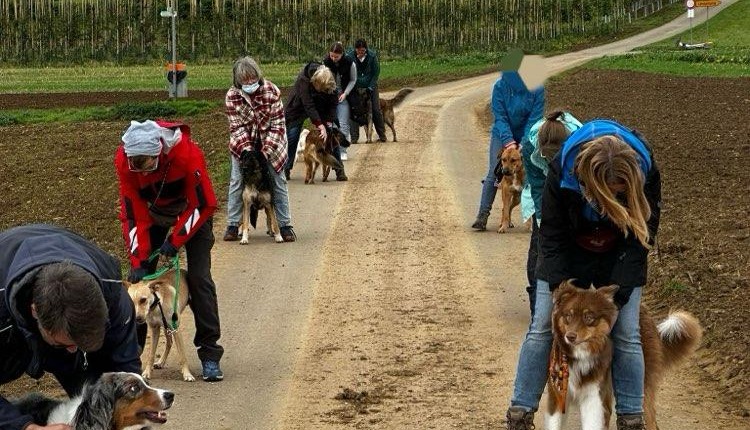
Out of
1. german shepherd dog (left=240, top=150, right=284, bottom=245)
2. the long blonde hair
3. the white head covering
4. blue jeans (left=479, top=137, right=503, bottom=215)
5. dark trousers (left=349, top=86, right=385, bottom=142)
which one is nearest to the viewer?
the long blonde hair

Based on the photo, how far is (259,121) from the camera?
13.7 m

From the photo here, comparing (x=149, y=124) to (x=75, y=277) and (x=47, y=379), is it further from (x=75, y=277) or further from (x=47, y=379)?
(x=75, y=277)

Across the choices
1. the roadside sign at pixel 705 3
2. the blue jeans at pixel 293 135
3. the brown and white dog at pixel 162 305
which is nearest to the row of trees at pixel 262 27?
the roadside sign at pixel 705 3

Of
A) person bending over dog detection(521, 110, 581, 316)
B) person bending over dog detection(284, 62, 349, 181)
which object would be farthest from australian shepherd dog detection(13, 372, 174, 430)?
person bending over dog detection(284, 62, 349, 181)

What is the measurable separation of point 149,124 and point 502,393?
3.06 m

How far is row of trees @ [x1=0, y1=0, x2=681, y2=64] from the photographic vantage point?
51844 mm

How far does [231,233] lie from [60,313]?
968cm

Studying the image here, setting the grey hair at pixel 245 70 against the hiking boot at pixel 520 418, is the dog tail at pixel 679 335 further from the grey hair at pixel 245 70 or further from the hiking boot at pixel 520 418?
the grey hair at pixel 245 70

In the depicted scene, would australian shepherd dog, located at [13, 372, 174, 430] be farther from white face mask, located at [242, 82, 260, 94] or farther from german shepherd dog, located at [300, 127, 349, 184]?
german shepherd dog, located at [300, 127, 349, 184]

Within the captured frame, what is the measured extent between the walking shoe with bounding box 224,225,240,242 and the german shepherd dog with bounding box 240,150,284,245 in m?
0.14

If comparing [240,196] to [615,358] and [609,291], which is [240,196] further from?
[609,291]

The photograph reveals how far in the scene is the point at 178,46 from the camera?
53344 mm

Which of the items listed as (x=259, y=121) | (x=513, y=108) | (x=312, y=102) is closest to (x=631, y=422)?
(x=513, y=108)

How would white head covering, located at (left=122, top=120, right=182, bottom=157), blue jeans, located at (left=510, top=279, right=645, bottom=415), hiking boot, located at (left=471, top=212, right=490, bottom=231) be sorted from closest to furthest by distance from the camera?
blue jeans, located at (left=510, top=279, right=645, bottom=415)
white head covering, located at (left=122, top=120, right=182, bottom=157)
hiking boot, located at (left=471, top=212, right=490, bottom=231)
